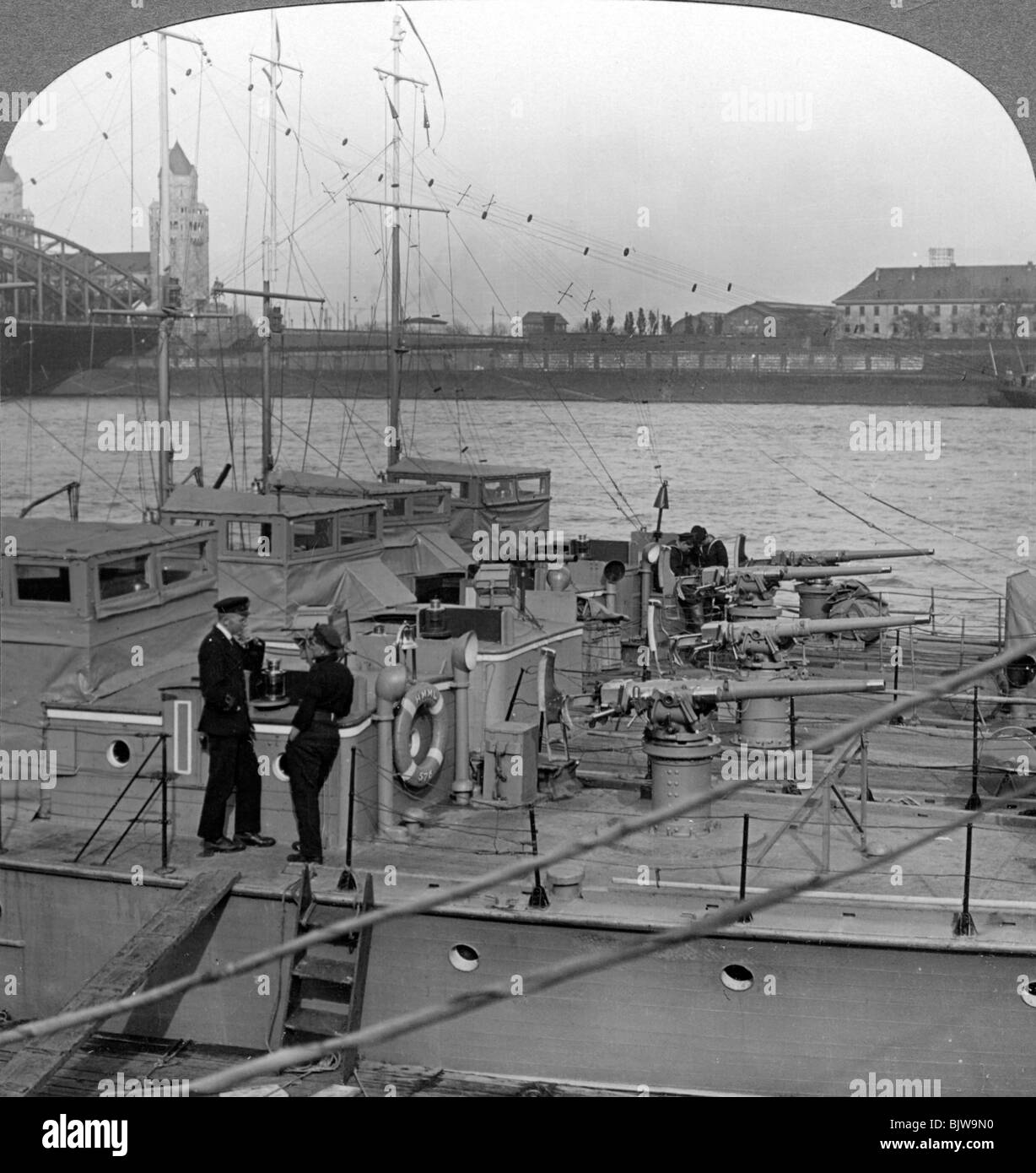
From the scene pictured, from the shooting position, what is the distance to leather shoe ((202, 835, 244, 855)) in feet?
28.8

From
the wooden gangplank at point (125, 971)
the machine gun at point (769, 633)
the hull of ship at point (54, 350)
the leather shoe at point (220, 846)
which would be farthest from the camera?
the hull of ship at point (54, 350)

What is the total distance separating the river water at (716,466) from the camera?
34.8 meters

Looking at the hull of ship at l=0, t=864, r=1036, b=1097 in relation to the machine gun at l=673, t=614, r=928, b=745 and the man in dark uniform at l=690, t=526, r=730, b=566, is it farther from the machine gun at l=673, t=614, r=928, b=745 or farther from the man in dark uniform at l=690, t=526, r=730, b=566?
the man in dark uniform at l=690, t=526, r=730, b=566

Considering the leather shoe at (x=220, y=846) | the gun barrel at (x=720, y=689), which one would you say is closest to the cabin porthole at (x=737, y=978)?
the gun barrel at (x=720, y=689)

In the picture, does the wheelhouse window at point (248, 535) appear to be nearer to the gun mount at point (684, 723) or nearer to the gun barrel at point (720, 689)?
the gun barrel at point (720, 689)

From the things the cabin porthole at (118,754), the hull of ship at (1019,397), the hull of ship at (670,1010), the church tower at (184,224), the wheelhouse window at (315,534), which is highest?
the church tower at (184,224)

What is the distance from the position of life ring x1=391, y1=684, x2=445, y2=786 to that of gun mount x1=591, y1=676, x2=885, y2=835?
1.13m

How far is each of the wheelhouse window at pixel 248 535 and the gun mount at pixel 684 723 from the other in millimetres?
5874

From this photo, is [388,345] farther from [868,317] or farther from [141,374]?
[141,374]

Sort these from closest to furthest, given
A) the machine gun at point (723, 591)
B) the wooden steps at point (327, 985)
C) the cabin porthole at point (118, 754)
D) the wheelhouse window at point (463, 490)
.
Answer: the wooden steps at point (327, 985), the cabin porthole at point (118, 754), the machine gun at point (723, 591), the wheelhouse window at point (463, 490)

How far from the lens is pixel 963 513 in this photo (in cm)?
3688

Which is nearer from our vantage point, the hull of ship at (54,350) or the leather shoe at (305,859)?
the leather shoe at (305,859)

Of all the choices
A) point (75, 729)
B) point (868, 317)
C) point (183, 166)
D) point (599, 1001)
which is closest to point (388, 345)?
point (183, 166)

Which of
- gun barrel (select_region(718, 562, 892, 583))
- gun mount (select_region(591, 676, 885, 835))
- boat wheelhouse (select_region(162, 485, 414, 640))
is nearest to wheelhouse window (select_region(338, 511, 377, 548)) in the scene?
boat wheelhouse (select_region(162, 485, 414, 640))
